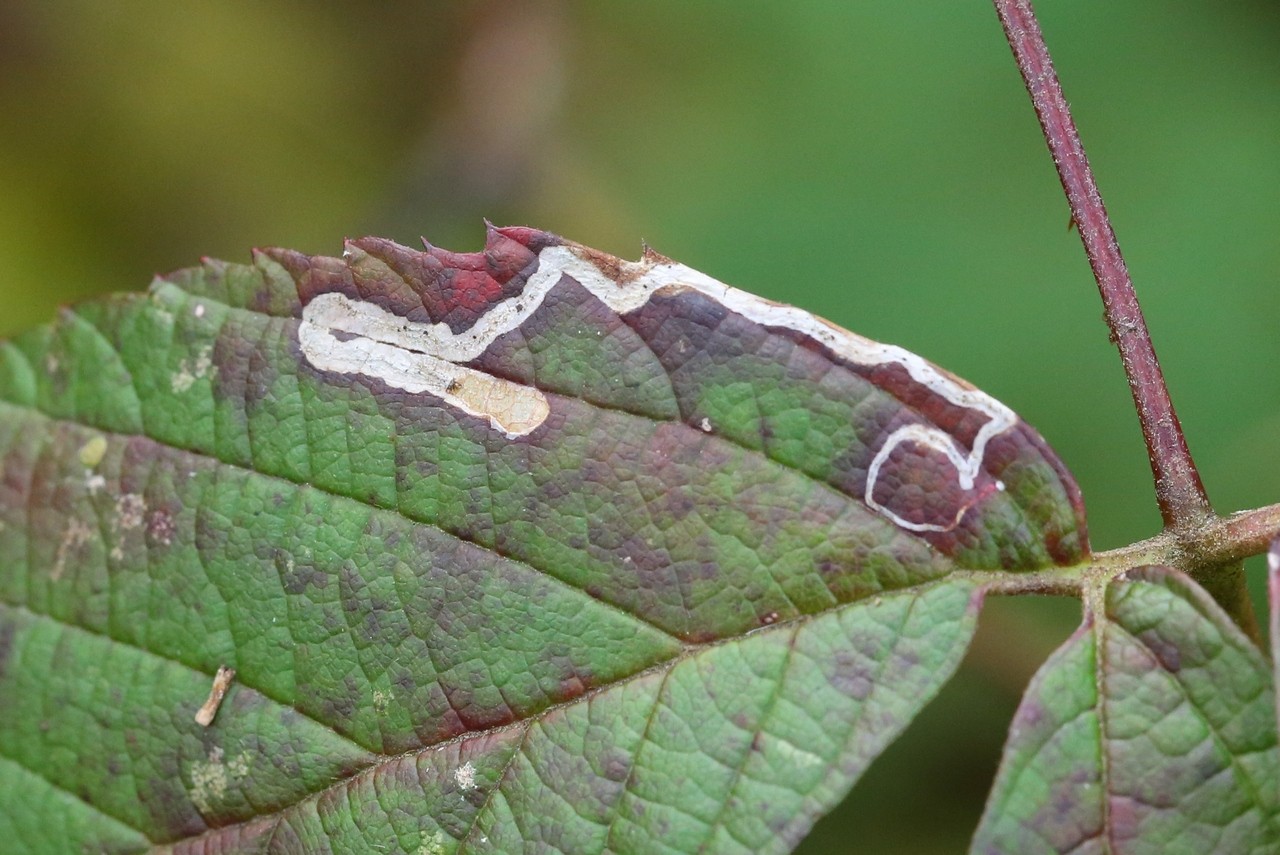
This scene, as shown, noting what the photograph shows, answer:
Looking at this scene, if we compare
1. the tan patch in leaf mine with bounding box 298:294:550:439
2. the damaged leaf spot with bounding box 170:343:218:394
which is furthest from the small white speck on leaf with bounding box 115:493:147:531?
the tan patch in leaf mine with bounding box 298:294:550:439

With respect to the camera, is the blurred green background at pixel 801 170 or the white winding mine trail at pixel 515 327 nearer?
the white winding mine trail at pixel 515 327

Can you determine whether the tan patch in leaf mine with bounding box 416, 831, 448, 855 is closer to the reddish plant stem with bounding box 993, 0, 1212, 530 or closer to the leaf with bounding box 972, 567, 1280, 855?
the leaf with bounding box 972, 567, 1280, 855

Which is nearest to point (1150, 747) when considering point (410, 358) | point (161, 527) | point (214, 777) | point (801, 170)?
point (410, 358)

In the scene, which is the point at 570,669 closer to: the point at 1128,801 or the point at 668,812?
the point at 668,812

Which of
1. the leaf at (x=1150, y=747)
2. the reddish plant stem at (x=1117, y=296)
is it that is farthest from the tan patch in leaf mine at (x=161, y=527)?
the reddish plant stem at (x=1117, y=296)

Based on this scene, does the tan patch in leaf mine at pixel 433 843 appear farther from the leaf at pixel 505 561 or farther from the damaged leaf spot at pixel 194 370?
the damaged leaf spot at pixel 194 370

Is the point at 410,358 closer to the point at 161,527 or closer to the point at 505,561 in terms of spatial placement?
the point at 505,561
